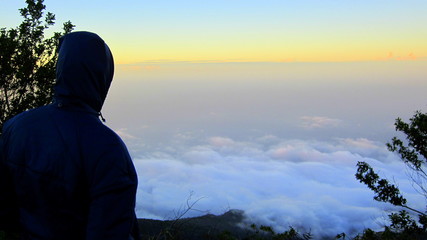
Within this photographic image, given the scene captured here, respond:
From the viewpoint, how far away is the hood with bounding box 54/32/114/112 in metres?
1.87

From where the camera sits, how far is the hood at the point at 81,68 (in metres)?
1.87

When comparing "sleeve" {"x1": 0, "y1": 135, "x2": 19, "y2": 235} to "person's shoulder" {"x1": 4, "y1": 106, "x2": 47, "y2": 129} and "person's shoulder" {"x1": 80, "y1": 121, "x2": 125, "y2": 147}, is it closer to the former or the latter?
"person's shoulder" {"x1": 4, "y1": 106, "x2": 47, "y2": 129}

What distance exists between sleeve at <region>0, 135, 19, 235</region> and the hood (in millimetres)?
457

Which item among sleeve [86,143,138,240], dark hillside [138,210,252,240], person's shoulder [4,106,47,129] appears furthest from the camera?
dark hillside [138,210,252,240]

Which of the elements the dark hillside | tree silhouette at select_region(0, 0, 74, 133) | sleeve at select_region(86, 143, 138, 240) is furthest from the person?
tree silhouette at select_region(0, 0, 74, 133)

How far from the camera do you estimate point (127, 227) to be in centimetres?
173

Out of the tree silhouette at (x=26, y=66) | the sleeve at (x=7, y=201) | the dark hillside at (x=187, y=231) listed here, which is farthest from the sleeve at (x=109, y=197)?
the tree silhouette at (x=26, y=66)

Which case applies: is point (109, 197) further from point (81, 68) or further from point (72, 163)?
point (81, 68)

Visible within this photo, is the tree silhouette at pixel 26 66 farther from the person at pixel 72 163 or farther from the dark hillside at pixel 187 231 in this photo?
the person at pixel 72 163

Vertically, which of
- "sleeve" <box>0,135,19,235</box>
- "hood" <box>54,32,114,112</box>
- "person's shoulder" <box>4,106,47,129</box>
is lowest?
"sleeve" <box>0,135,19,235</box>

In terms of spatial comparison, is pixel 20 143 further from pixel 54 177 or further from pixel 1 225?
pixel 1 225

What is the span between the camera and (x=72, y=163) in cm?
173

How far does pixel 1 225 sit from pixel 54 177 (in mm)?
584

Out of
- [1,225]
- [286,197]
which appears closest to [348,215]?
[286,197]
